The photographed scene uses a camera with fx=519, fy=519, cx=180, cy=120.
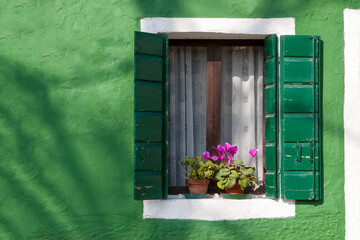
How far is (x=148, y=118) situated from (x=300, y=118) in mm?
1323

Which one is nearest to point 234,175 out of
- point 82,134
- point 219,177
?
point 219,177

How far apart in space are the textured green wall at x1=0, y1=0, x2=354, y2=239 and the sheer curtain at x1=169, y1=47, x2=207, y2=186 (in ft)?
1.47

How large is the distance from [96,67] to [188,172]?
1271 millimetres

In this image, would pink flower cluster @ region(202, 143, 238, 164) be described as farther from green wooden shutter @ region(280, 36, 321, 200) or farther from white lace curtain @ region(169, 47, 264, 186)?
green wooden shutter @ region(280, 36, 321, 200)

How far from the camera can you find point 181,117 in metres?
4.86

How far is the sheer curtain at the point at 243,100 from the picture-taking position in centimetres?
488

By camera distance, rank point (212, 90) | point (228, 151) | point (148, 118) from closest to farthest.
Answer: point (148, 118)
point (228, 151)
point (212, 90)

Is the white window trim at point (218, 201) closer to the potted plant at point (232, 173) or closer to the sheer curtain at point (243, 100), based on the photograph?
the potted plant at point (232, 173)

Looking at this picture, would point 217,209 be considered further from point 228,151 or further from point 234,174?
point 228,151

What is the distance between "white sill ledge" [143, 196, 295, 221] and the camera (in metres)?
4.53

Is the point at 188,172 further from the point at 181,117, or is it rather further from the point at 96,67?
the point at 96,67

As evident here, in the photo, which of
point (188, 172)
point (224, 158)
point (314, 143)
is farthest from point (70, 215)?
point (314, 143)

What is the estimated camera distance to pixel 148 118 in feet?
14.5
